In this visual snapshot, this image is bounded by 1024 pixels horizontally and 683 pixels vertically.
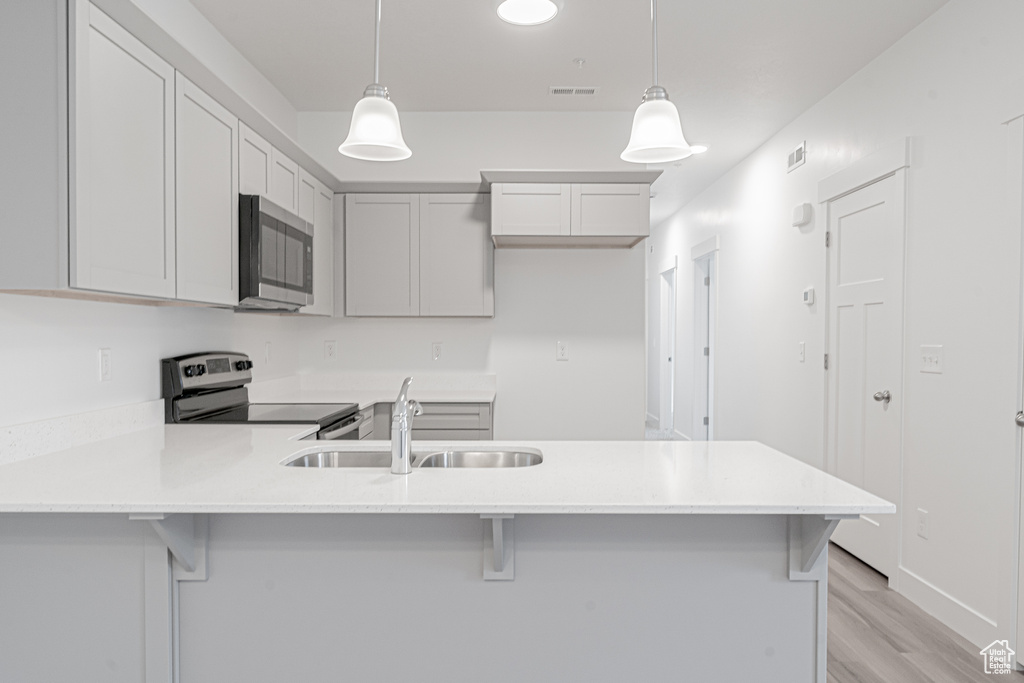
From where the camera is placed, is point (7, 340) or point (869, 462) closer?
point (7, 340)

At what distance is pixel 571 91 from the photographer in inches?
144

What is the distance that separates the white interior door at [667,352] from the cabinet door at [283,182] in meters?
5.44

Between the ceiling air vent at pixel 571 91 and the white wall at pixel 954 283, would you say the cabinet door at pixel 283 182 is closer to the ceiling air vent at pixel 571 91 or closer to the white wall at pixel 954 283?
the ceiling air vent at pixel 571 91

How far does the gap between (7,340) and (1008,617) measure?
3602 millimetres

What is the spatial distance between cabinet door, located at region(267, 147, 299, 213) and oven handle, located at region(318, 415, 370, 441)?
112 cm

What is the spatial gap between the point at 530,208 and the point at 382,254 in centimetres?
98

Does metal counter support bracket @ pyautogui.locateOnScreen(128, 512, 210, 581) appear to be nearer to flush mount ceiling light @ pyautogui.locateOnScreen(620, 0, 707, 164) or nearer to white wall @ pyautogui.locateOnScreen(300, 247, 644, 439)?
flush mount ceiling light @ pyautogui.locateOnScreen(620, 0, 707, 164)

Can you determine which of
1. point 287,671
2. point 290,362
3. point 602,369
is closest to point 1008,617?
point 602,369

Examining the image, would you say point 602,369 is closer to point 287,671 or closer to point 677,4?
point 677,4

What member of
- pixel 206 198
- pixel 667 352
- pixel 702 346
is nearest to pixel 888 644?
pixel 206 198

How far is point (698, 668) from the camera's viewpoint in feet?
5.17

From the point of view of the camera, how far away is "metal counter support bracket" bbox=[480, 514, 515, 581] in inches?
60.5

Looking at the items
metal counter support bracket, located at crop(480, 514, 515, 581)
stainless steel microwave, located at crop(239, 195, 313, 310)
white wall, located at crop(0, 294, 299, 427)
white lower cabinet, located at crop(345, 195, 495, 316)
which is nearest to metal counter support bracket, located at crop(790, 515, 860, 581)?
metal counter support bracket, located at crop(480, 514, 515, 581)

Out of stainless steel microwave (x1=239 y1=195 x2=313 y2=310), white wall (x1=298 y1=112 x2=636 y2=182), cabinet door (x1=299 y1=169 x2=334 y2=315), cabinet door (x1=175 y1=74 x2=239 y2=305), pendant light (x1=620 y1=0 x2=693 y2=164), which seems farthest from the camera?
white wall (x1=298 y1=112 x2=636 y2=182)
